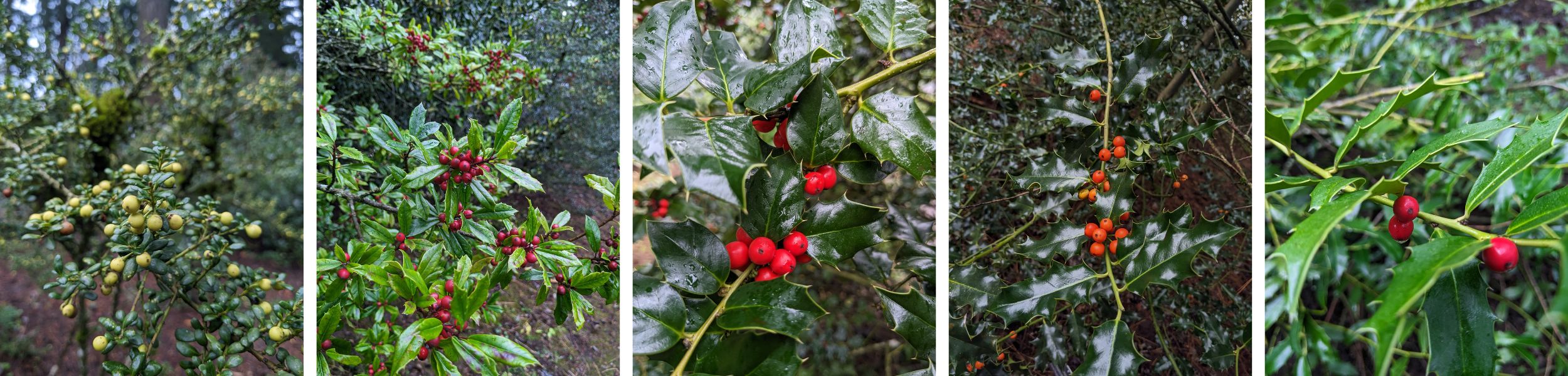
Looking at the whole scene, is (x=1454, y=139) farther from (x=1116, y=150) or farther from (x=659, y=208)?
(x=659, y=208)

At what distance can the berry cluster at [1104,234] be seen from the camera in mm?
587

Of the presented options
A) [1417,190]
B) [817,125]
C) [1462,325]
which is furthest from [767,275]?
[1417,190]

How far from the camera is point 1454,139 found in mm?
460

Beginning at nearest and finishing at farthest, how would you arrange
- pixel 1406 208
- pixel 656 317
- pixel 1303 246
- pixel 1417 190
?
pixel 1303 246 < pixel 1406 208 < pixel 656 317 < pixel 1417 190

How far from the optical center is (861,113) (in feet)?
1.71

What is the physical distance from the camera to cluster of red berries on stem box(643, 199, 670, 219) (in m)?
0.62

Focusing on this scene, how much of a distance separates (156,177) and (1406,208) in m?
1.17

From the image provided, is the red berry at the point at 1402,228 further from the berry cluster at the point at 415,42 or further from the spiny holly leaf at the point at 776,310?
the berry cluster at the point at 415,42

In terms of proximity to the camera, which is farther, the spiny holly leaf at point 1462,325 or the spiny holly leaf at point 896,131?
the spiny holly leaf at point 896,131

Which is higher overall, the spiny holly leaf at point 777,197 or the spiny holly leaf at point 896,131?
the spiny holly leaf at point 896,131

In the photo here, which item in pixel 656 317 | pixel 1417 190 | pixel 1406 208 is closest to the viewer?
pixel 1406 208

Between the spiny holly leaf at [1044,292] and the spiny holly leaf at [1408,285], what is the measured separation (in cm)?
24

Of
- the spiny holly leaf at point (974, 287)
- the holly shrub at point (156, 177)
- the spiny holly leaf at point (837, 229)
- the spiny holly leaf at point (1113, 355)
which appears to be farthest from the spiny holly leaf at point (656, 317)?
the holly shrub at point (156, 177)

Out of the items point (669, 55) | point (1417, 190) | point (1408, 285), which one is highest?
point (669, 55)
